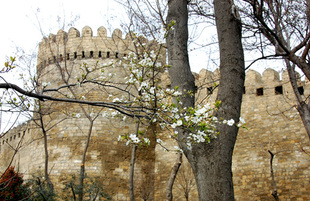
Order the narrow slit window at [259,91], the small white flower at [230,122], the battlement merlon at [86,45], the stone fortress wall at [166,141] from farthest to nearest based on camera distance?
the battlement merlon at [86,45] → the narrow slit window at [259,91] → the stone fortress wall at [166,141] → the small white flower at [230,122]

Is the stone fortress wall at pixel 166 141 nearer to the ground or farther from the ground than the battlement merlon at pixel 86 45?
nearer to the ground

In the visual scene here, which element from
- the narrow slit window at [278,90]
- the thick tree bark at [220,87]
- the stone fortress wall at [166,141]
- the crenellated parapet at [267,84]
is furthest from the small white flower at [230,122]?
the narrow slit window at [278,90]

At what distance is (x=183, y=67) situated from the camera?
466cm

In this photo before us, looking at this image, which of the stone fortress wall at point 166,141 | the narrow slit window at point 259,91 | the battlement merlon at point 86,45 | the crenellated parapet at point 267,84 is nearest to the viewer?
the stone fortress wall at point 166,141

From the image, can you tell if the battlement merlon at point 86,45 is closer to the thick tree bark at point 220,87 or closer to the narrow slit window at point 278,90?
the narrow slit window at point 278,90

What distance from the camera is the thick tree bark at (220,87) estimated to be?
152 inches

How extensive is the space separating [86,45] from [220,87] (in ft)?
31.3

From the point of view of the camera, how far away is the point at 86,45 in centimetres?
1316

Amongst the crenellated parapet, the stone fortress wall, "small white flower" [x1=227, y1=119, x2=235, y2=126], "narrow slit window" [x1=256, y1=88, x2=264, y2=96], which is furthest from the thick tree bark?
"narrow slit window" [x1=256, y1=88, x2=264, y2=96]

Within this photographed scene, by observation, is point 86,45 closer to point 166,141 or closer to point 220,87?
point 166,141

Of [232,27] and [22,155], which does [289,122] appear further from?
[22,155]

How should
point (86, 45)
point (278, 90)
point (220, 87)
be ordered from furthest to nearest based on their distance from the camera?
A: point (86, 45) → point (278, 90) → point (220, 87)

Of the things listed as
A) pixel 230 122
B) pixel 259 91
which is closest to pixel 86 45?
pixel 259 91

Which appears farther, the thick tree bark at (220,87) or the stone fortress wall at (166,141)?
the stone fortress wall at (166,141)
